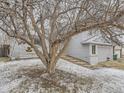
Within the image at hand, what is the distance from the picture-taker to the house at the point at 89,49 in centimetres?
2052

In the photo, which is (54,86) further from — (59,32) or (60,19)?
(60,19)

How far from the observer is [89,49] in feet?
67.2

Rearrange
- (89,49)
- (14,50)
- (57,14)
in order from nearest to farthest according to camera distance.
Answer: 1. (57,14)
2. (89,49)
3. (14,50)

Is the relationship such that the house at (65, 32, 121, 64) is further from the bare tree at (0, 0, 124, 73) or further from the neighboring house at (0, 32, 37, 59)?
the bare tree at (0, 0, 124, 73)

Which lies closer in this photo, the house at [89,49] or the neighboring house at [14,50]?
the house at [89,49]

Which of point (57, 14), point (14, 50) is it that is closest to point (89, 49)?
point (14, 50)

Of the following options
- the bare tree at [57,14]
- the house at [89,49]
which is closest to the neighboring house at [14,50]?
the house at [89,49]

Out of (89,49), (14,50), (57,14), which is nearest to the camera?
(57,14)

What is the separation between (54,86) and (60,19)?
456 cm

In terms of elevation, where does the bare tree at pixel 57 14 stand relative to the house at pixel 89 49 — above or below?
above

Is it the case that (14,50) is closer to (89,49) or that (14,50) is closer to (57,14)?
(89,49)

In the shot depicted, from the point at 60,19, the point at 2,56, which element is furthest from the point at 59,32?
the point at 2,56

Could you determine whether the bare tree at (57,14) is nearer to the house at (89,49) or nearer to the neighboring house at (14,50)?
the house at (89,49)

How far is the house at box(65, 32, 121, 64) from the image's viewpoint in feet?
67.3
